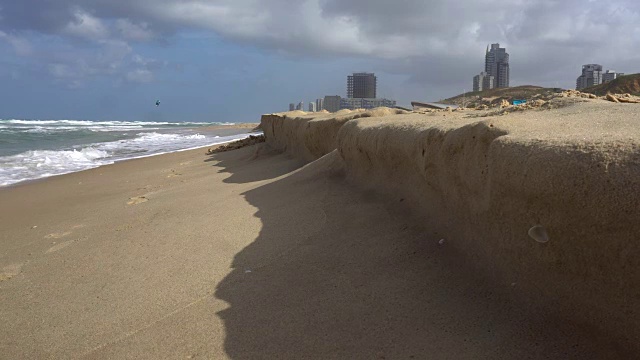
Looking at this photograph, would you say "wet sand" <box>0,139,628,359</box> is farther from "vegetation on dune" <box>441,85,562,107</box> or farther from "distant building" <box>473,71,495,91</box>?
"distant building" <box>473,71,495,91</box>

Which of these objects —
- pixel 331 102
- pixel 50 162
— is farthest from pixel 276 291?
pixel 331 102

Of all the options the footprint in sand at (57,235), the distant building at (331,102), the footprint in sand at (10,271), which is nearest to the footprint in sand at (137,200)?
the footprint in sand at (57,235)

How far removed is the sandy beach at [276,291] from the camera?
2.18 m

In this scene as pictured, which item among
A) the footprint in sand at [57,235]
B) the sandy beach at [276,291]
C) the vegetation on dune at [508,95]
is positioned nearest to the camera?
the sandy beach at [276,291]

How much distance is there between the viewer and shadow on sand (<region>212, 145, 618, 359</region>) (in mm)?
2076

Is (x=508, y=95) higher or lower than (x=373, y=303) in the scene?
higher

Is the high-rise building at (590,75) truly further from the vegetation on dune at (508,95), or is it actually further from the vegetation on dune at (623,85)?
the vegetation on dune at (623,85)

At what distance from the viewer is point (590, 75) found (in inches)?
1542

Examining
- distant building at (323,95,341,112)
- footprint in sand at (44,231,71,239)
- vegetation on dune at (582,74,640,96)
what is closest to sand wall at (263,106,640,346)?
footprint in sand at (44,231,71,239)

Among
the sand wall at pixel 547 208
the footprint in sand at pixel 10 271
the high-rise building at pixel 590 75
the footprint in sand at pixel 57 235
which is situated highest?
the high-rise building at pixel 590 75

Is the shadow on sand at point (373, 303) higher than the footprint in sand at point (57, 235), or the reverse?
the shadow on sand at point (373, 303)

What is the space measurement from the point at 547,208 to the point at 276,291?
1.53 meters

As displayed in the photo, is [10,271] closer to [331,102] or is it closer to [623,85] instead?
[623,85]

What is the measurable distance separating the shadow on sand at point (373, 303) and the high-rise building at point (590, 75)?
136 feet
